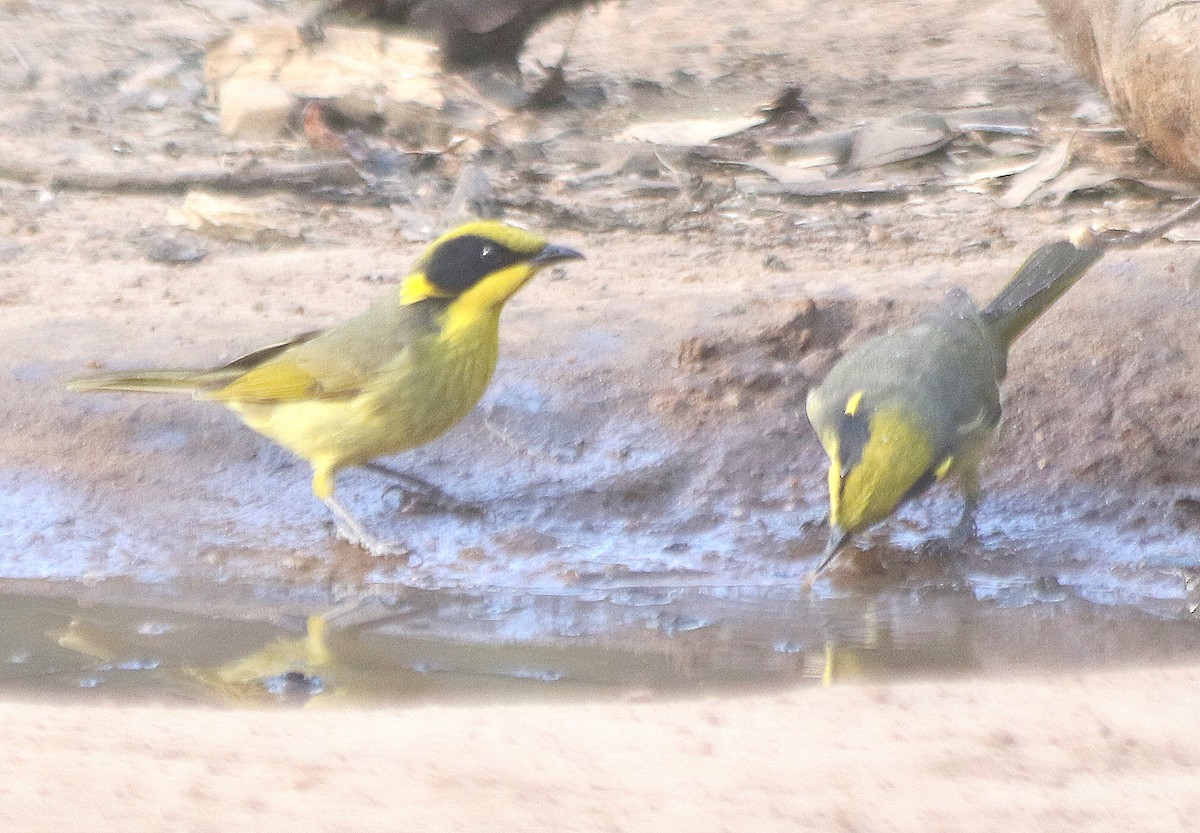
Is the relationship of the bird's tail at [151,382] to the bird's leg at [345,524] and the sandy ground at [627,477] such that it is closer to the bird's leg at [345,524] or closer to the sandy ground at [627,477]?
the sandy ground at [627,477]

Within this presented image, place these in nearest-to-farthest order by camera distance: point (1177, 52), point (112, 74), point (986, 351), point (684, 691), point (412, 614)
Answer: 1. point (684, 691)
2. point (412, 614)
3. point (986, 351)
4. point (1177, 52)
5. point (112, 74)

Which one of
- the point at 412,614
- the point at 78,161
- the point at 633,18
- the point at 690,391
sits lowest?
the point at 412,614

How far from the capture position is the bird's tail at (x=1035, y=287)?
562 centimetres

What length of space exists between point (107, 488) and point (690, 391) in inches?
79.7

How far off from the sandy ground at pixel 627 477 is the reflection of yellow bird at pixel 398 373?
A: 29 cm

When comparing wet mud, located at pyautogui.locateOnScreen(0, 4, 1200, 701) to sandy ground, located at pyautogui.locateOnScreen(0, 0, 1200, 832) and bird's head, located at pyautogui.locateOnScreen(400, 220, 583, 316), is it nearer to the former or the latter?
sandy ground, located at pyautogui.locateOnScreen(0, 0, 1200, 832)

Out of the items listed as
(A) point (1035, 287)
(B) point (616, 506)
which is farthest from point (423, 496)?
(A) point (1035, 287)

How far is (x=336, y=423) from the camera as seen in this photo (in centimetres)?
516

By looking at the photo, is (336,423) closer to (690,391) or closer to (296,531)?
(296,531)

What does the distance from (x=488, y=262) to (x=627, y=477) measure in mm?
862

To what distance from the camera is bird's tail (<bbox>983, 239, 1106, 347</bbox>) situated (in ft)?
18.4

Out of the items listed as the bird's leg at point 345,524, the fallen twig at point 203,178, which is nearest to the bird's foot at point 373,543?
the bird's leg at point 345,524

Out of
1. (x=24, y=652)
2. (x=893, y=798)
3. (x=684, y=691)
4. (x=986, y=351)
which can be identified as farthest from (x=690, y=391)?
(x=893, y=798)

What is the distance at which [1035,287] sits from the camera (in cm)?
564
